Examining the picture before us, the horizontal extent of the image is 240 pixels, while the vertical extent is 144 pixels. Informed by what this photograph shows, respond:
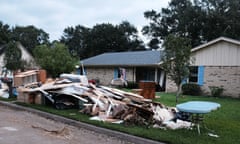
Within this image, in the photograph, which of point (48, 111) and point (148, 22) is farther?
point (148, 22)

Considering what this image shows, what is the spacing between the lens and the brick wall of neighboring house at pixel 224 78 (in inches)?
722

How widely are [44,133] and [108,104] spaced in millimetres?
2937

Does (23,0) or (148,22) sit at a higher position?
(148,22)

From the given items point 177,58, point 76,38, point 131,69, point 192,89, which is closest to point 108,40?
point 76,38

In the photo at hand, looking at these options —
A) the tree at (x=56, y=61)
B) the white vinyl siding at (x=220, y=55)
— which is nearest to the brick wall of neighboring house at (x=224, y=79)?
the white vinyl siding at (x=220, y=55)

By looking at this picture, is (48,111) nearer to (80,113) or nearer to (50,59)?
(80,113)

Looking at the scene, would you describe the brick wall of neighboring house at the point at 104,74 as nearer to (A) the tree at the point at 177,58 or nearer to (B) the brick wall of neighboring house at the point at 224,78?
(B) the brick wall of neighboring house at the point at 224,78

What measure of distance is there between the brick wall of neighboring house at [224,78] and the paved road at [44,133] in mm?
14042

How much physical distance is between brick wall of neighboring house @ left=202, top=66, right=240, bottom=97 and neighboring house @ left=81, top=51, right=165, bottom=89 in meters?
4.78

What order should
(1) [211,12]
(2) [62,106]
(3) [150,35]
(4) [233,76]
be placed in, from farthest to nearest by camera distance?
(3) [150,35] → (1) [211,12] → (4) [233,76] → (2) [62,106]

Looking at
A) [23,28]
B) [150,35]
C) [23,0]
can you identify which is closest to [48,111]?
[23,0]

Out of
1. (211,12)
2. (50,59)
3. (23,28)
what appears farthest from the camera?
(23,28)

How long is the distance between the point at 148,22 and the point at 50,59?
29.4 metres

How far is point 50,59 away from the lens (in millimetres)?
24688
